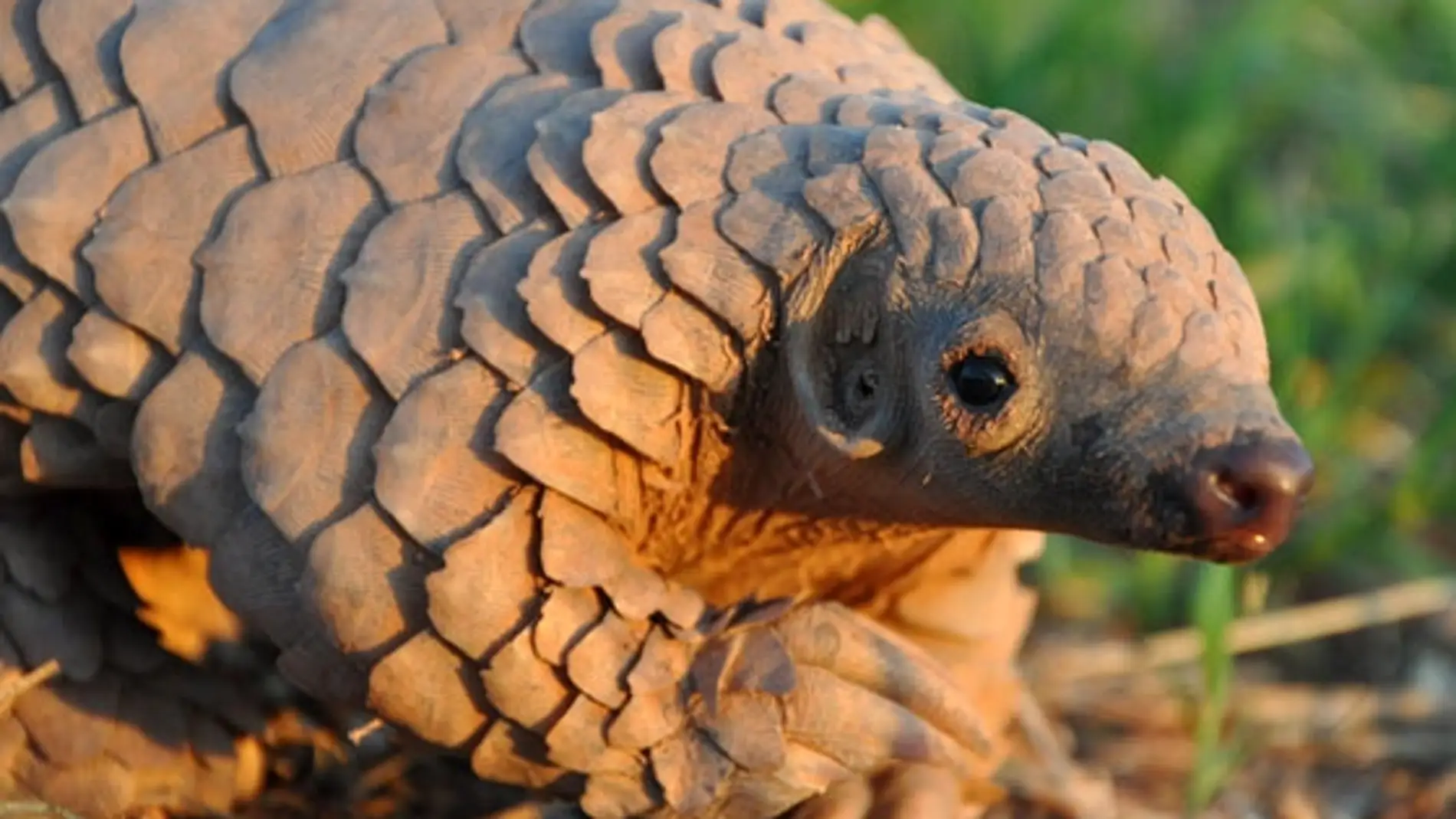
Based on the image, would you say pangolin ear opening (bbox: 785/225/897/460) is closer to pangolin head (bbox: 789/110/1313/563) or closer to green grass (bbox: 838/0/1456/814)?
pangolin head (bbox: 789/110/1313/563)

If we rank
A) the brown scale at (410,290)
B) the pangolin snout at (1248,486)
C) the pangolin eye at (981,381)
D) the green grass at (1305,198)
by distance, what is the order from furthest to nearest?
the green grass at (1305,198) → the brown scale at (410,290) → the pangolin eye at (981,381) → the pangolin snout at (1248,486)

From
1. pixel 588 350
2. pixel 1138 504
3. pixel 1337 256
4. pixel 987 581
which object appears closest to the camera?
pixel 1138 504

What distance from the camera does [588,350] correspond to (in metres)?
1.92

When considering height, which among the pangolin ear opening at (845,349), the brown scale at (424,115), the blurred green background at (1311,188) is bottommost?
the blurred green background at (1311,188)

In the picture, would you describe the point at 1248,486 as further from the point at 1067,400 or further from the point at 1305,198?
the point at 1305,198

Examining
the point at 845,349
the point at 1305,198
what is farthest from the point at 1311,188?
the point at 845,349

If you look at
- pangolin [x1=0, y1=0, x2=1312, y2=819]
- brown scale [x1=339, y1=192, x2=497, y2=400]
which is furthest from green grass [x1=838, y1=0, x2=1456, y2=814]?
brown scale [x1=339, y1=192, x2=497, y2=400]

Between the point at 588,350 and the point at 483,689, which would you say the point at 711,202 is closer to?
the point at 588,350

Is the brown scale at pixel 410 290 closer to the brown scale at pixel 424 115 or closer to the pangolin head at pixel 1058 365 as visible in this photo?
the brown scale at pixel 424 115

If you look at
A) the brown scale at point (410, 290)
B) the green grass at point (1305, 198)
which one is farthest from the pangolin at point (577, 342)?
the green grass at point (1305, 198)

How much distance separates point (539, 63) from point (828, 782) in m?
0.65

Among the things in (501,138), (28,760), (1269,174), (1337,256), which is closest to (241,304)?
(501,138)

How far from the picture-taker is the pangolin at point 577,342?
73.0 inches

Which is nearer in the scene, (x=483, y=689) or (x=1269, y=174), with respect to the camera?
(x=483, y=689)
